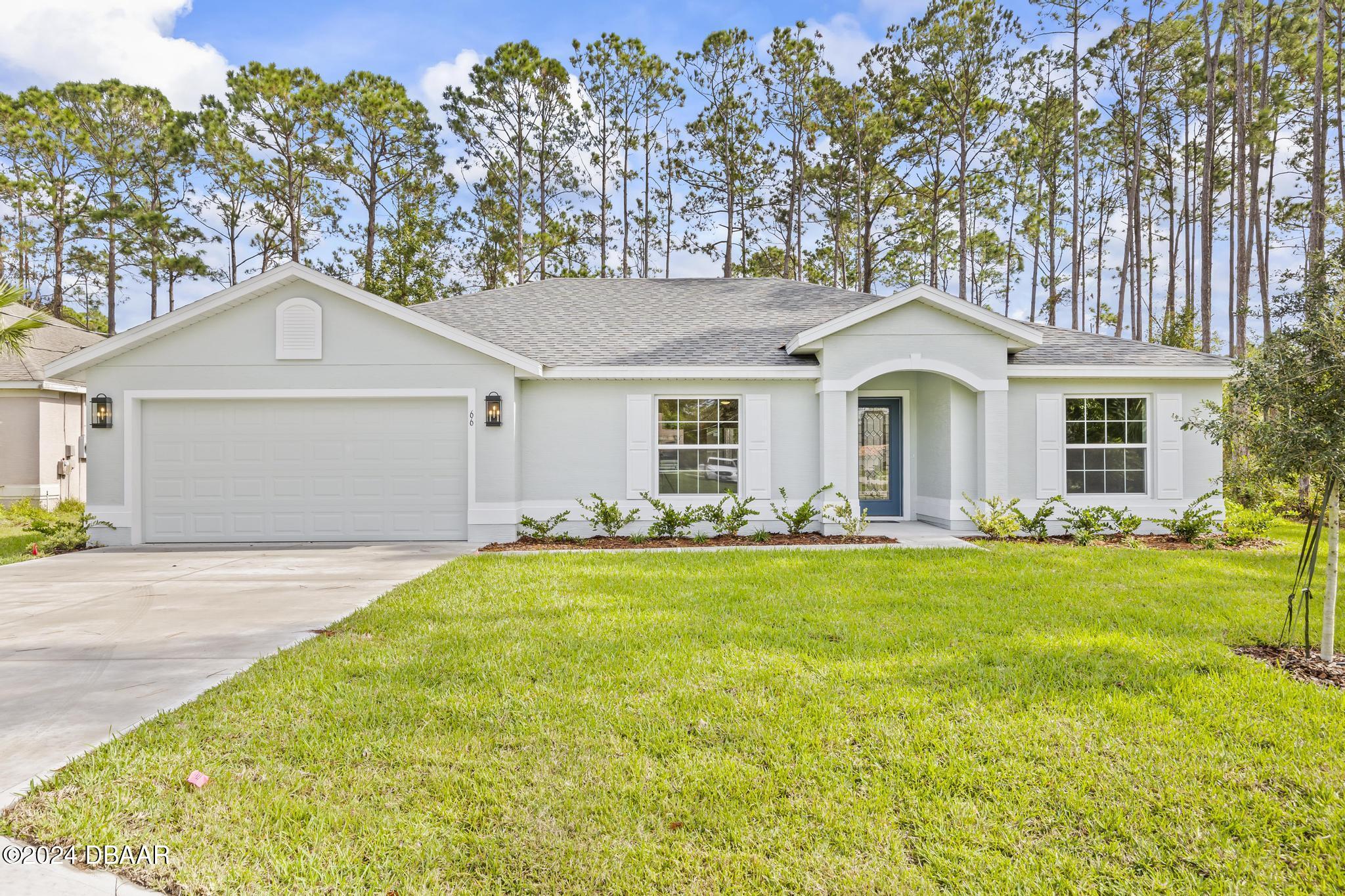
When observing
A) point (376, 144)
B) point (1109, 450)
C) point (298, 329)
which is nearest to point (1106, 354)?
point (1109, 450)

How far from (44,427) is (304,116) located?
1249 centimetres

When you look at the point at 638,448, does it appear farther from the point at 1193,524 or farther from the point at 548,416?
the point at 1193,524

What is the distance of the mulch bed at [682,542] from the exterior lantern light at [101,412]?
5.69m

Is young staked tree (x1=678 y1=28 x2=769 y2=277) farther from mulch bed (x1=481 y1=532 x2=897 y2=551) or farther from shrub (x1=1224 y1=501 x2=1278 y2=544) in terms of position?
shrub (x1=1224 y1=501 x2=1278 y2=544)

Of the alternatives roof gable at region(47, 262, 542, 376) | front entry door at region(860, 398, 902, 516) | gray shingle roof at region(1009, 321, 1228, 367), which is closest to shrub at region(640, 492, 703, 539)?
roof gable at region(47, 262, 542, 376)

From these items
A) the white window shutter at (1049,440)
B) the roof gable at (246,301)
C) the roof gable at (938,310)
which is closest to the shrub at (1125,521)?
the white window shutter at (1049,440)

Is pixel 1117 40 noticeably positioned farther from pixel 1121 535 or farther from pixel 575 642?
pixel 575 642

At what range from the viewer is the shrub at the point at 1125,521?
9766 millimetres

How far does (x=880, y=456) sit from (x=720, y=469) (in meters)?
3.21

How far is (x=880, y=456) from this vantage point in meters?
12.0

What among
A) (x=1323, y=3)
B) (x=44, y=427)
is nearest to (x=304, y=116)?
(x=44, y=427)

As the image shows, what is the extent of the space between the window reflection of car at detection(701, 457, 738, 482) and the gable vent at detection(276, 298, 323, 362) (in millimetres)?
5949

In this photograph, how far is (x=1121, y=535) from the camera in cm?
991

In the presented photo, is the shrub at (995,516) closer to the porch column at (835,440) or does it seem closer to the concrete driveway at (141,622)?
the porch column at (835,440)
